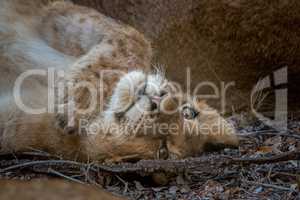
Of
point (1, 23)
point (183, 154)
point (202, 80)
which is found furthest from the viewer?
point (202, 80)

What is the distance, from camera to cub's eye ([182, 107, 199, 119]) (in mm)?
3059

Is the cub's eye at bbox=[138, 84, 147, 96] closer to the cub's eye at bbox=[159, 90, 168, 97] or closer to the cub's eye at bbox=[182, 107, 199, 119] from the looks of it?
the cub's eye at bbox=[159, 90, 168, 97]

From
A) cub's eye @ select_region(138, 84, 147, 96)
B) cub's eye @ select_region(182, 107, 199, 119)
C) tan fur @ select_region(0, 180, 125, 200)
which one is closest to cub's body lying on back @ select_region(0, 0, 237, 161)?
cub's eye @ select_region(138, 84, 147, 96)

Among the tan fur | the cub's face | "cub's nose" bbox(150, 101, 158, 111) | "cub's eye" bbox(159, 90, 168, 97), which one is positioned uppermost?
"cub's eye" bbox(159, 90, 168, 97)

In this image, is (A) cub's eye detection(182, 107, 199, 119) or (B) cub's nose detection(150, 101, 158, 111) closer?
(B) cub's nose detection(150, 101, 158, 111)

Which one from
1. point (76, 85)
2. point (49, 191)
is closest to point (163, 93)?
point (76, 85)

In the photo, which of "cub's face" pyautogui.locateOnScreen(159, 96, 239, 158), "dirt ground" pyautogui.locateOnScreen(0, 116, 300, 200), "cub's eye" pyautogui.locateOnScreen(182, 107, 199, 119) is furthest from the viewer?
"cub's eye" pyautogui.locateOnScreen(182, 107, 199, 119)

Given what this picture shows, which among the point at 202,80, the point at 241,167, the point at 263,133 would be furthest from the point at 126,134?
the point at 202,80

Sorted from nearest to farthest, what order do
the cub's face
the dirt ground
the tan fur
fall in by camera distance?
1. the tan fur
2. the dirt ground
3. the cub's face

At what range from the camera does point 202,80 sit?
13.5 ft

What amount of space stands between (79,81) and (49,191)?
0.89m

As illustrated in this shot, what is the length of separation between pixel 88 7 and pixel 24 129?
117 cm

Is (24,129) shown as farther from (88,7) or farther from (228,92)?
(228,92)

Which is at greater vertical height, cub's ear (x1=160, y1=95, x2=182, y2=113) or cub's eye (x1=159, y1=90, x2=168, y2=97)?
cub's eye (x1=159, y1=90, x2=168, y2=97)
